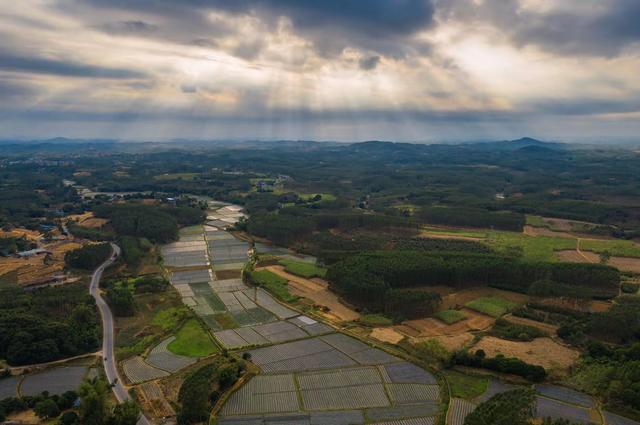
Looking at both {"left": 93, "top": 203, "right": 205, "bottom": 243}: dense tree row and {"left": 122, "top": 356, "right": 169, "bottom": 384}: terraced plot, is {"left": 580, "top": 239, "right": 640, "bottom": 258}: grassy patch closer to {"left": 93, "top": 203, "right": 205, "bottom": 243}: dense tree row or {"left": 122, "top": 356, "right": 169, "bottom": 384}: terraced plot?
{"left": 122, "top": 356, "right": 169, "bottom": 384}: terraced plot

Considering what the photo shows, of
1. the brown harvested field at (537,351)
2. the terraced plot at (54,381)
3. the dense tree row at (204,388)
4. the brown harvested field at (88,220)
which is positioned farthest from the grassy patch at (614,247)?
the brown harvested field at (88,220)

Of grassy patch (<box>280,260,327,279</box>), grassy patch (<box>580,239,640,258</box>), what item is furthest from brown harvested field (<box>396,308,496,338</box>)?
grassy patch (<box>580,239,640,258</box>)

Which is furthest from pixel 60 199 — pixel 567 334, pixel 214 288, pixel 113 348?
pixel 567 334

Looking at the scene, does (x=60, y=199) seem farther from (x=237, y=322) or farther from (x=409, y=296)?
(x=409, y=296)

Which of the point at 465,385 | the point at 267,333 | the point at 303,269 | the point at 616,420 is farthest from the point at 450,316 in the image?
the point at 303,269

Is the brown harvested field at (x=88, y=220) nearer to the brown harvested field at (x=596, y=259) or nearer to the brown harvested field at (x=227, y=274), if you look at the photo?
the brown harvested field at (x=227, y=274)
